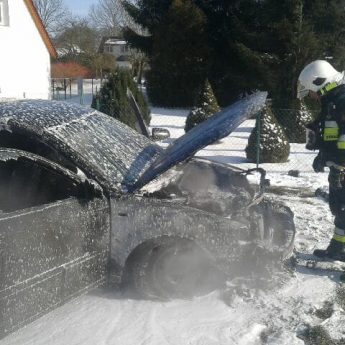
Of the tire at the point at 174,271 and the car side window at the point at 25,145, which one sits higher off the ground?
the car side window at the point at 25,145

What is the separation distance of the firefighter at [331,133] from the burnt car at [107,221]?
0.68m

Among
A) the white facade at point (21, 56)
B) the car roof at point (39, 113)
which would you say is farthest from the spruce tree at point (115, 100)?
the car roof at point (39, 113)

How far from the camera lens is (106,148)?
3.87 m

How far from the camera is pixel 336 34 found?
20.5 m

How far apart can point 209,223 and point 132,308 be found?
0.90m

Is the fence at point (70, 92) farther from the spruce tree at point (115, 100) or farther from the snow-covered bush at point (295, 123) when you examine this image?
the snow-covered bush at point (295, 123)

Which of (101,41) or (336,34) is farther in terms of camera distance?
(101,41)

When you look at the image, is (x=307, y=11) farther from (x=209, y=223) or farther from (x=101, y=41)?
(x=101, y=41)

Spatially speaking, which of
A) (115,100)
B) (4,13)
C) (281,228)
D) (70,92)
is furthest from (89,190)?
(70,92)

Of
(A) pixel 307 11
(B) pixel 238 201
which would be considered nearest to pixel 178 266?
(B) pixel 238 201

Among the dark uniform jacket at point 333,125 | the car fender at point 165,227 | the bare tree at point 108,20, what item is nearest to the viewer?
the car fender at point 165,227

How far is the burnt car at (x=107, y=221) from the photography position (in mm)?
2932

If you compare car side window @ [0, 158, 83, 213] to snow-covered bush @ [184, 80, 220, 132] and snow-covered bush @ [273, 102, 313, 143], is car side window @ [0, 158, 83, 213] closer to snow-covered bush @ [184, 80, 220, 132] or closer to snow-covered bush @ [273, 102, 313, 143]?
snow-covered bush @ [184, 80, 220, 132]

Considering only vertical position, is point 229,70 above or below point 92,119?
above
